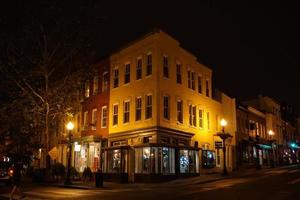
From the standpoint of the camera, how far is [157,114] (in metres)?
29.8

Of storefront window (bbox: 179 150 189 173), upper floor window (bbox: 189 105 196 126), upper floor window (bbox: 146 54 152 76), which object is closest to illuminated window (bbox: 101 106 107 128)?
upper floor window (bbox: 146 54 152 76)

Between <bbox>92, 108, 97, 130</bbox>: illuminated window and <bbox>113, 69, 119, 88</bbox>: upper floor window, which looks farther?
<bbox>92, 108, 97, 130</bbox>: illuminated window

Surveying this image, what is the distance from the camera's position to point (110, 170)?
32.9 metres

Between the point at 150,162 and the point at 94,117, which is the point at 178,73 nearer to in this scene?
the point at 150,162

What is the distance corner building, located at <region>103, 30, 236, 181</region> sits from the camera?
30.0 meters

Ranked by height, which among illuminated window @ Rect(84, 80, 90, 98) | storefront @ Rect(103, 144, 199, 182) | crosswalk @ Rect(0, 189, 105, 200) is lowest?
crosswalk @ Rect(0, 189, 105, 200)

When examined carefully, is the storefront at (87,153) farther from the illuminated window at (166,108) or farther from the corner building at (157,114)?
the illuminated window at (166,108)

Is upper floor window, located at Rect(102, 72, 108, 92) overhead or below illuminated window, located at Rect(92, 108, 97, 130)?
overhead

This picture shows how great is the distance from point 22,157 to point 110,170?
10.8m

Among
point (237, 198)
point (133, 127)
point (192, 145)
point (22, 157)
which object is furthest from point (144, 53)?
point (237, 198)

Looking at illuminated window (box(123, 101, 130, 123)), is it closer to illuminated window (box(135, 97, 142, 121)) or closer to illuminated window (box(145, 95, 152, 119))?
illuminated window (box(135, 97, 142, 121))

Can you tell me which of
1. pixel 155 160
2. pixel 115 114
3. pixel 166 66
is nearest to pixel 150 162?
pixel 155 160

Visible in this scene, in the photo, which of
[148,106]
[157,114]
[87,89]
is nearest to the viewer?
[157,114]

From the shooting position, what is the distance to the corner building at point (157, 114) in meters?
30.0
